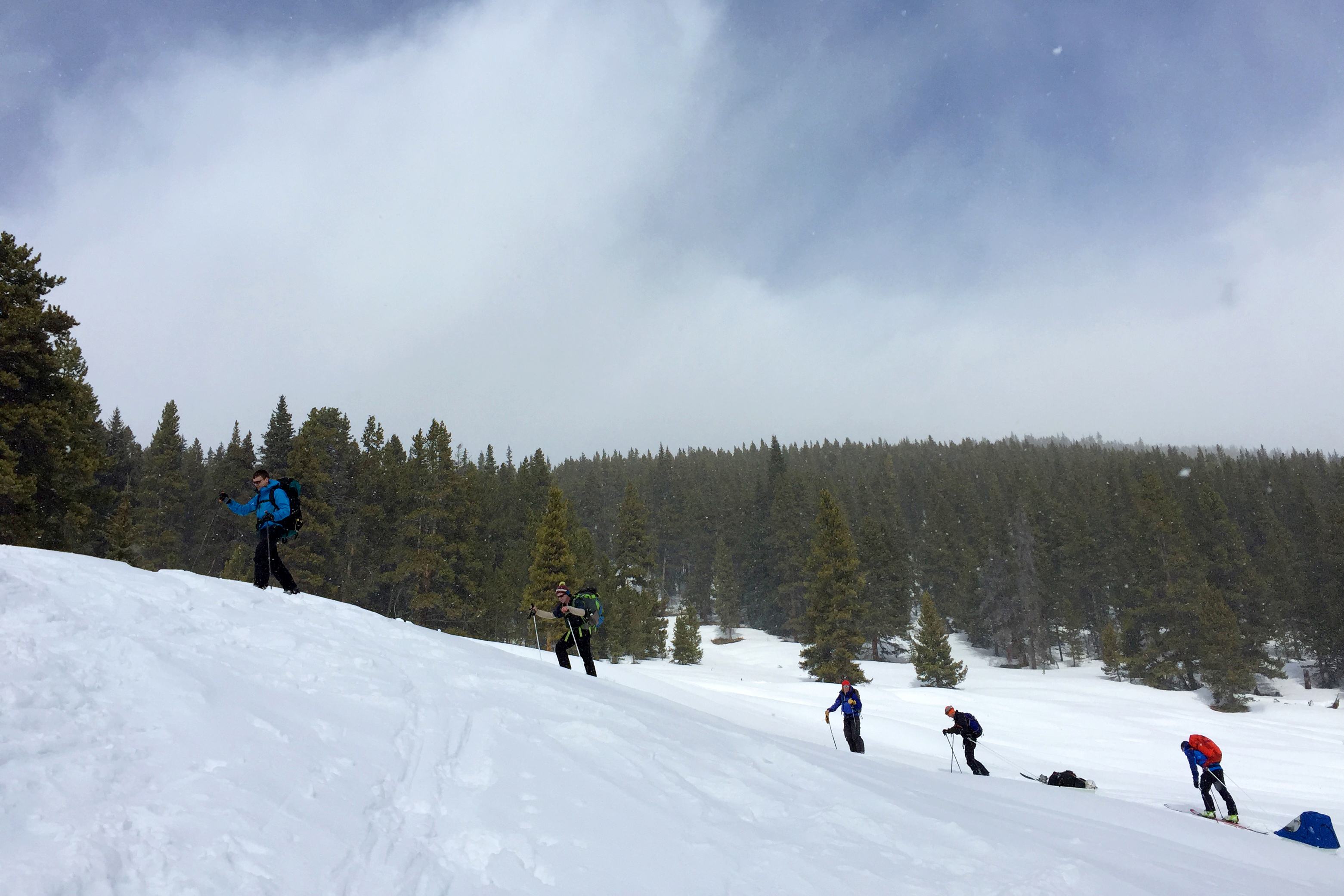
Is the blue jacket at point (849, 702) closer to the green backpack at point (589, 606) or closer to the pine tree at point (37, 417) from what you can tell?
the green backpack at point (589, 606)

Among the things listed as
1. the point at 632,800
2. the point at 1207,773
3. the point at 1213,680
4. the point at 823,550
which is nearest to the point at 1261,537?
the point at 1213,680

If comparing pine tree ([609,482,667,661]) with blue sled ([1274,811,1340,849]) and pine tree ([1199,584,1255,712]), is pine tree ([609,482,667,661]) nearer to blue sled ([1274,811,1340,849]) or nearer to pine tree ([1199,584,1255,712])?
blue sled ([1274,811,1340,849])

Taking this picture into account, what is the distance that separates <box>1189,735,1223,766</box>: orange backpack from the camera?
1198cm

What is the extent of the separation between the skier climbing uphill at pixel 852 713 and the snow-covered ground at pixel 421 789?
444 cm

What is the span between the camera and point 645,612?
42.3m

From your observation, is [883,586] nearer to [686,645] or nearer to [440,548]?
[686,645]

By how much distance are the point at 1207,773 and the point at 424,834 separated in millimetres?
14314

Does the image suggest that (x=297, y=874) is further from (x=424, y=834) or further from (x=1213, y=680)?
(x=1213, y=680)

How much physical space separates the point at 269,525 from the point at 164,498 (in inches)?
2021

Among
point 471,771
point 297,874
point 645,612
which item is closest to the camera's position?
point 297,874

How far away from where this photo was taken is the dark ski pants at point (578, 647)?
13008mm

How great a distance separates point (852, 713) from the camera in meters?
14.5

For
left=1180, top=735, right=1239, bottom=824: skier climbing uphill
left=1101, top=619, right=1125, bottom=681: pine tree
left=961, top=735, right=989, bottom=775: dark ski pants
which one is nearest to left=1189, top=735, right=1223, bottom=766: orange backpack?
left=1180, top=735, right=1239, bottom=824: skier climbing uphill

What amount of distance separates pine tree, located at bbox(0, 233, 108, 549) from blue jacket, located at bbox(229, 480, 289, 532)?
1379 centimetres
